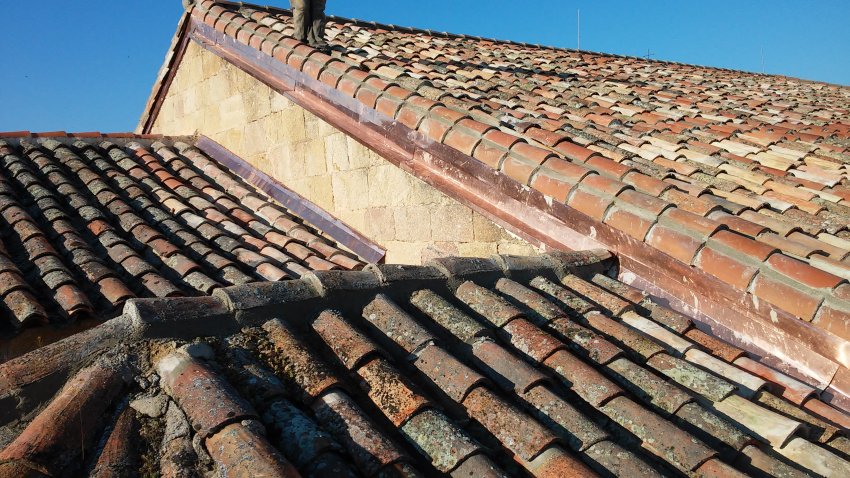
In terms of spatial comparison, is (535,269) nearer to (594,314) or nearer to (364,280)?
(594,314)

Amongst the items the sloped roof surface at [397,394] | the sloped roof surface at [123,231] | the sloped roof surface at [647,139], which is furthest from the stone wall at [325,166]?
the sloped roof surface at [397,394]

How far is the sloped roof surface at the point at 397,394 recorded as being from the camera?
167cm

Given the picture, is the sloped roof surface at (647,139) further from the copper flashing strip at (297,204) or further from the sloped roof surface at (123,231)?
the sloped roof surface at (123,231)

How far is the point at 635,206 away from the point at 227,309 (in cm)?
242

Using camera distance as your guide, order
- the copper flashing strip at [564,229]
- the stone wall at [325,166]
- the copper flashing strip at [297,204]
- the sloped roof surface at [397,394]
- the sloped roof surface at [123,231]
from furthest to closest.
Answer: the copper flashing strip at [297,204] → the stone wall at [325,166] → the sloped roof surface at [123,231] → the copper flashing strip at [564,229] → the sloped roof surface at [397,394]

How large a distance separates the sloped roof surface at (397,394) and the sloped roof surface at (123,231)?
192cm

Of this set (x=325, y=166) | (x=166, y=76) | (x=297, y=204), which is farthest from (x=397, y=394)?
(x=166, y=76)

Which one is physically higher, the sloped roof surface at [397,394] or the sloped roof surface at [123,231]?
the sloped roof surface at [397,394]

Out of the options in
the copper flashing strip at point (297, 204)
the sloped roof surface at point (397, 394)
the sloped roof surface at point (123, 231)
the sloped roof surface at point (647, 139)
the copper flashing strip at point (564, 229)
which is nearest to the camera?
the sloped roof surface at point (397, 394)

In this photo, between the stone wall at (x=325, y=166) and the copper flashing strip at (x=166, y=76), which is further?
the copper flashing strip at (x=166, y=76)

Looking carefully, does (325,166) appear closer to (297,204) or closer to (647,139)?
(297,204)

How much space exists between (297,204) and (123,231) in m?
1.76

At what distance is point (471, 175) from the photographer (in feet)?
13.7

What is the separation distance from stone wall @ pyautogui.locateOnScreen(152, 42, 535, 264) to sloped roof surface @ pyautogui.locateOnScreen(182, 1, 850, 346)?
493 millimetres
